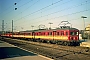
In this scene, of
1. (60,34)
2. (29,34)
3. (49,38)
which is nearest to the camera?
(60,34)

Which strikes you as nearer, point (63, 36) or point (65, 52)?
point (65, 52)

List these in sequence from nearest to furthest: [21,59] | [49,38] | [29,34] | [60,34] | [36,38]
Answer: [21,59] → [60,34] → [49,38] → [36,38] → [29,34]

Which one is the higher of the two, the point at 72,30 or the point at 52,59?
the point at 72,30

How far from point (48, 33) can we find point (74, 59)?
72.1ft

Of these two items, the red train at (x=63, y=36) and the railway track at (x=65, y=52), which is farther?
the red train at (x=63, y=36)

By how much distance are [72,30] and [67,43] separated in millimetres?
2337

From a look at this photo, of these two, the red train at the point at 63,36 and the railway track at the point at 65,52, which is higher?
the red train at the point at 63,36

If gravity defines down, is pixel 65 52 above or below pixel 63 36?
below

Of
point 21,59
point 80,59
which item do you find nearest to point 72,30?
point 80,59

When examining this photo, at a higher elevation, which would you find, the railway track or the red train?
the red train

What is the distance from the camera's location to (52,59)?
1273cm

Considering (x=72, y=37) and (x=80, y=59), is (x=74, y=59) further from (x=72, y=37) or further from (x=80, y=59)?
(x=72, y=37)

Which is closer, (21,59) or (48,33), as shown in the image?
(21,59)

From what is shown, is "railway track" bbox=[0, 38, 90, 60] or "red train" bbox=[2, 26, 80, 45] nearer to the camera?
"railway track" bbox=[0, 38, 90, 60]
